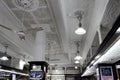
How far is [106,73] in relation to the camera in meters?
5.30

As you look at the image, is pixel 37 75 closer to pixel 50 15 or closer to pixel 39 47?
pixel 39 47

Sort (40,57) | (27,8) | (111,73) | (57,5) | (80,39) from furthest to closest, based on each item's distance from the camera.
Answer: (80,39), (40,57), (111,73), (27,8), (57,5)

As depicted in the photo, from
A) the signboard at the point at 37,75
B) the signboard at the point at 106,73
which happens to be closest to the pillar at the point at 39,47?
the signboard at the point at 37,75

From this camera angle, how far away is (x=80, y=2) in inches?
169

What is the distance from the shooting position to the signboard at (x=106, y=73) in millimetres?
5199

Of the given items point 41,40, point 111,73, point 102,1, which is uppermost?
point 102,1

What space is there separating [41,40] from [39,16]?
3.95 ft

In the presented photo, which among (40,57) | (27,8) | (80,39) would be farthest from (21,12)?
(80,39)

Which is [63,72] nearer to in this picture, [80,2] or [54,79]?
[54,79]

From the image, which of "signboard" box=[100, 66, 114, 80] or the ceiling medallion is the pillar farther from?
"signboard" box=[100, 66, 114, 80]

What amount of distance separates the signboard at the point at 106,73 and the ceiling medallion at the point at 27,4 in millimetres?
3121

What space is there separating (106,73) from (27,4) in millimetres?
3512

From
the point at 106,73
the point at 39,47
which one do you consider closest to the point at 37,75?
the point at 39,47

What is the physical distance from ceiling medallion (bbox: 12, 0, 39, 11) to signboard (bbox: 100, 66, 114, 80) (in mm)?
3121
